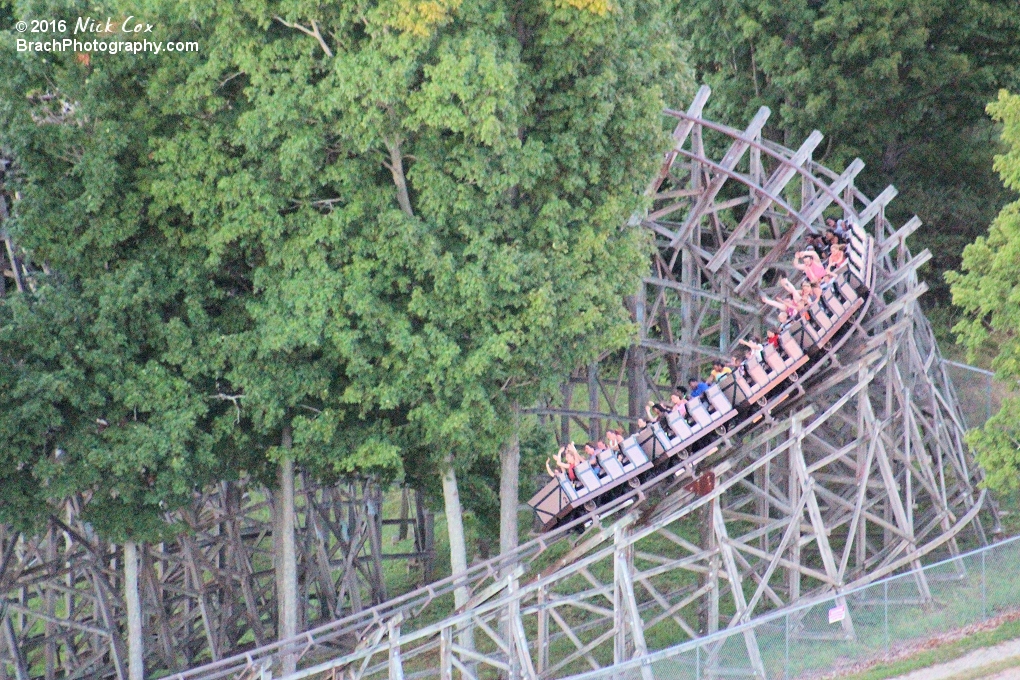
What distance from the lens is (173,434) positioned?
19.7m

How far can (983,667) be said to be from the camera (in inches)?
686

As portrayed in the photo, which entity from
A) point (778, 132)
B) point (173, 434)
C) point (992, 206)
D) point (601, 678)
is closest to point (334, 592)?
point (173, 434)

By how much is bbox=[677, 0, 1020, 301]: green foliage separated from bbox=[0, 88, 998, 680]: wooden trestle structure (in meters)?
5.80

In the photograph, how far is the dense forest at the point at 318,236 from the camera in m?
19.1

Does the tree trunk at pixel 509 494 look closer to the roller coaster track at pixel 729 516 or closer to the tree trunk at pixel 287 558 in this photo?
the roller coaster track at pixel 729 516

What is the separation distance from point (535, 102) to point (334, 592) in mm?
10431

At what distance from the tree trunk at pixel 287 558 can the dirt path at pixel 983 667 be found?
9.54 meters

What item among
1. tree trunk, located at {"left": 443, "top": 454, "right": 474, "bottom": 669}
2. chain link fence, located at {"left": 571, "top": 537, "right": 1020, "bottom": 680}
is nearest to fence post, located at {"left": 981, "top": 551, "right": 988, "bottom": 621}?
chain link fence, located at {"left": 571, "top": 537, "right": 1020, "bottom": 680}

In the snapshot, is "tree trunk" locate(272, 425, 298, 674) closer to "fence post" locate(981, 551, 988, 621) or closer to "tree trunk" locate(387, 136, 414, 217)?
"tree trunk" locate(387, 136, 414, 217)

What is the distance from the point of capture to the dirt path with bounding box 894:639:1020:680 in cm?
1714

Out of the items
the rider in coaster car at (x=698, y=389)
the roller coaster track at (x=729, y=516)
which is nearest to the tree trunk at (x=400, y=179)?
the roller coaster track at (x=729, y=516)

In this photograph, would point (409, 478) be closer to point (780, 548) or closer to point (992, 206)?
point (780, 548)

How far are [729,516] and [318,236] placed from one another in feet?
24.7

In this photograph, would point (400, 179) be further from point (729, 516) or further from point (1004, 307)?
point (1004, 307)
